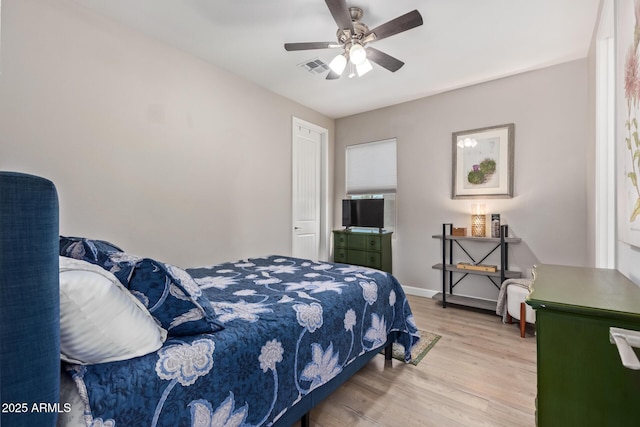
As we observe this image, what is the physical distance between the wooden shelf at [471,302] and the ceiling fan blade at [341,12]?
10.3 feet

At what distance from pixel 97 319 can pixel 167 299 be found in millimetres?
240

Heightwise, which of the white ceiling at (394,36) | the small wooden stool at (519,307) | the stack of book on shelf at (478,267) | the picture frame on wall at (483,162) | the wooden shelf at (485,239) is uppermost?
the white ceiling at (394,36)

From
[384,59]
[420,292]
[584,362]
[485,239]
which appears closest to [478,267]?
[485,239]

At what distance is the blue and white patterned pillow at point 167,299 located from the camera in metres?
1.05

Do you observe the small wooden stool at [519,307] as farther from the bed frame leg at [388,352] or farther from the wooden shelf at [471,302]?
the bed frame leg at [388,352]

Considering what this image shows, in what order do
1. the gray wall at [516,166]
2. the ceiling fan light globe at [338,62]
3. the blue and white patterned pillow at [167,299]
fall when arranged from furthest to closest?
1. the gray wall at [516,166]
2. the ceiling fan light globe at [338,62]
3. the blue and white patterned pillow at [167,299]

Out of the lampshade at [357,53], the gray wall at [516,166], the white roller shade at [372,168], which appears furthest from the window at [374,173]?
the lampshade at [357,53]

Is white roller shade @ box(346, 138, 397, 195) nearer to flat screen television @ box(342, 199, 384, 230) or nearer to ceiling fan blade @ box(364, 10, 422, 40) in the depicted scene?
flat screen television @ box(342, 199, 384, 230)

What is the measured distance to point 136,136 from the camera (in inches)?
99.0

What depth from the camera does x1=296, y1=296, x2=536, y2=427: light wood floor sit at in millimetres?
1671

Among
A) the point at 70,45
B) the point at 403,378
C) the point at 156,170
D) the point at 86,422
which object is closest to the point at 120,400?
the point at 86,422

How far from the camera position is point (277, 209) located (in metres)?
3.85

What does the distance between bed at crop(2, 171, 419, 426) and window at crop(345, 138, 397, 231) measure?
2612mm

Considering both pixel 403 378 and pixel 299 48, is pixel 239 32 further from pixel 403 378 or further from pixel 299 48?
pixel 403 378
